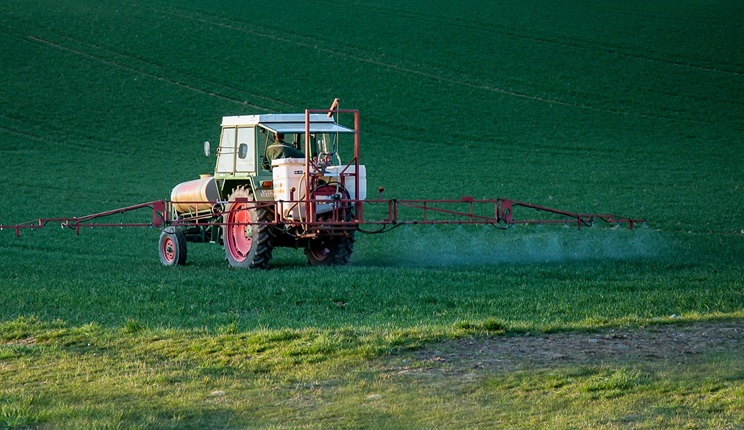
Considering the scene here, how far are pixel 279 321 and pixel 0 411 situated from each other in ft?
16.5

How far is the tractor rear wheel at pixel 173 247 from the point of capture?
21.8m

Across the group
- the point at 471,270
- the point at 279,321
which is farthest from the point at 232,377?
the point at 471,270

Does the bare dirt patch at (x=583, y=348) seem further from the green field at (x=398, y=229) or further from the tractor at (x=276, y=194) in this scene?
the tractor at (x=276, y=194)

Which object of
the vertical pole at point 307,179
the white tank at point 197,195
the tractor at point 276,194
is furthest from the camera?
the white tank at point 197,195

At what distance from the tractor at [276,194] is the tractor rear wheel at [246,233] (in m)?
0.02

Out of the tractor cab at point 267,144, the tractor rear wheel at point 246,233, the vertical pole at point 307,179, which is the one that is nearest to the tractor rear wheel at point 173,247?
the tractor rear wheel at point 246,233

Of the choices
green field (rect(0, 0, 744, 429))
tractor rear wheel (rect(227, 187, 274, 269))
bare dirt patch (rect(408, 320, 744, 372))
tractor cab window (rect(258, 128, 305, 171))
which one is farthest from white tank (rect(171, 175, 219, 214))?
bare dirt patch (rect(408, 320, 744, 372))

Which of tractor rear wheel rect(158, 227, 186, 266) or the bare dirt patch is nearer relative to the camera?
the bare dirt patch

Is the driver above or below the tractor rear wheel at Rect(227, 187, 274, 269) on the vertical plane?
above

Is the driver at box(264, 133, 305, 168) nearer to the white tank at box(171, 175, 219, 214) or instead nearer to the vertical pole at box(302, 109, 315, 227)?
the vertical pole at box(302, 109, 315, 227)

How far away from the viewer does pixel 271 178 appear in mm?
20594

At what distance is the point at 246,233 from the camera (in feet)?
67.9

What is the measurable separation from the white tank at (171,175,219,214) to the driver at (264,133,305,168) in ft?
5.09

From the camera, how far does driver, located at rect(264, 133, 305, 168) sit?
20.5m
